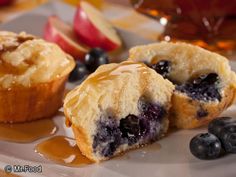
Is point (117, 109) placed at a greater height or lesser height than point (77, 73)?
greater

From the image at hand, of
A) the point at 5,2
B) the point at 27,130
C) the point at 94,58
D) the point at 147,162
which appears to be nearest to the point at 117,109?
the point at 147,162

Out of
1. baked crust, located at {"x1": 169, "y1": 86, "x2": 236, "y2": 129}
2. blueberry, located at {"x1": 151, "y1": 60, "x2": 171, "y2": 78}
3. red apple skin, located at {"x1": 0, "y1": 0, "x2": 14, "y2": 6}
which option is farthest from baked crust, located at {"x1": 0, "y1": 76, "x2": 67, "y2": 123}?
red apple skin, located at {"x1": 0, "y1": 0, "x2": 14, "y2": 6}

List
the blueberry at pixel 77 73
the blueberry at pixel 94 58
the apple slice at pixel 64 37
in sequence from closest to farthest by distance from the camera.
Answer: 1. the blueberry at pixel 77 73
2. the blueberry at pixel 94 58
3. the apple slice at pixel 64 37

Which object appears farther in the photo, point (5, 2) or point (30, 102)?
point (5, 2)

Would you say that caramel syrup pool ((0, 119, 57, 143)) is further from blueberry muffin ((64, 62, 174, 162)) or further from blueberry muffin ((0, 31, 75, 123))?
blueberry muffin ((64, 62, 174, 162))

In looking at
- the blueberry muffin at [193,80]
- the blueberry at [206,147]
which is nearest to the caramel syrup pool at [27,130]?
the blueberry muffin at [193,80]

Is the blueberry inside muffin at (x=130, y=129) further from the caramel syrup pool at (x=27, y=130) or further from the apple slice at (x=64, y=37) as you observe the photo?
the apple slice at (x=64, y=37)

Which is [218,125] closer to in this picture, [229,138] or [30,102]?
[229,138]
